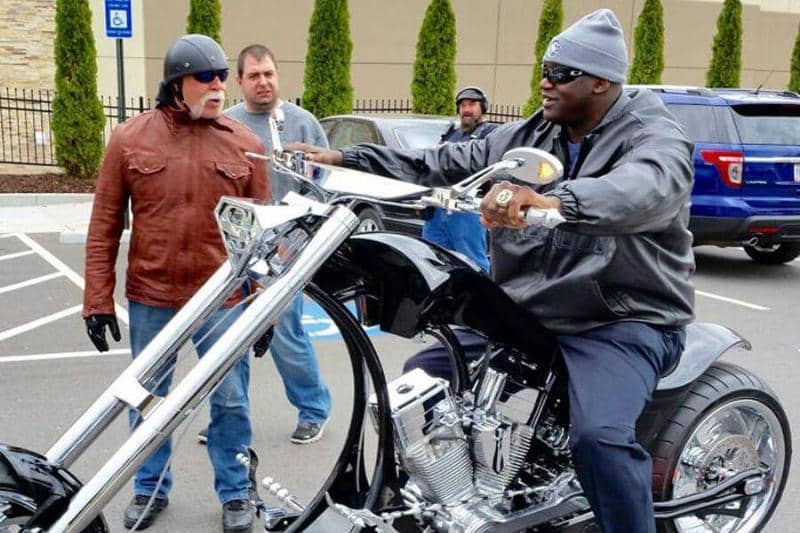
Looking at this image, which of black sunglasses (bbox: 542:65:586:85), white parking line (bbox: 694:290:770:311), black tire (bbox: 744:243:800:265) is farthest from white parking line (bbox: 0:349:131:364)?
black tire (bbox: 744:243:800:265)

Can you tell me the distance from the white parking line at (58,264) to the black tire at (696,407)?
489cm

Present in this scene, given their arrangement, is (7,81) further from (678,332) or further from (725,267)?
(678,332)

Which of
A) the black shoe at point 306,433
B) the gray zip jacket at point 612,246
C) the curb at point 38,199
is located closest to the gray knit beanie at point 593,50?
the gray zip jacket at point 612,246

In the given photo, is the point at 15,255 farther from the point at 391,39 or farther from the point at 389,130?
the point at 391,39

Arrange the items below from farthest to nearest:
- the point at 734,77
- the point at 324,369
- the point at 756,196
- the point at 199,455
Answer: the point at 734,77 < the point at 756,196 < the point at 324,369 < the point at 199,455

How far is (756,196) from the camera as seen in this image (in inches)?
372

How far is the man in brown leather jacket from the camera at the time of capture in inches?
144

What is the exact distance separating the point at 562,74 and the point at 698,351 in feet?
3.77

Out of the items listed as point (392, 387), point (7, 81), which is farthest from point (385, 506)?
point (7, 81)

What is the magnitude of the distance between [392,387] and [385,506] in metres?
0.36

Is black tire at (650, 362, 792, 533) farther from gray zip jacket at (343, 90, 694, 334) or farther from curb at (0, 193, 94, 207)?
curb at (0, 193, 94, 207)

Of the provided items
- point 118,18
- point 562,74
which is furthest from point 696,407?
point 118,18

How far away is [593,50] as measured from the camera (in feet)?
9.72

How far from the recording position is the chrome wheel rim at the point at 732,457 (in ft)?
11.4
